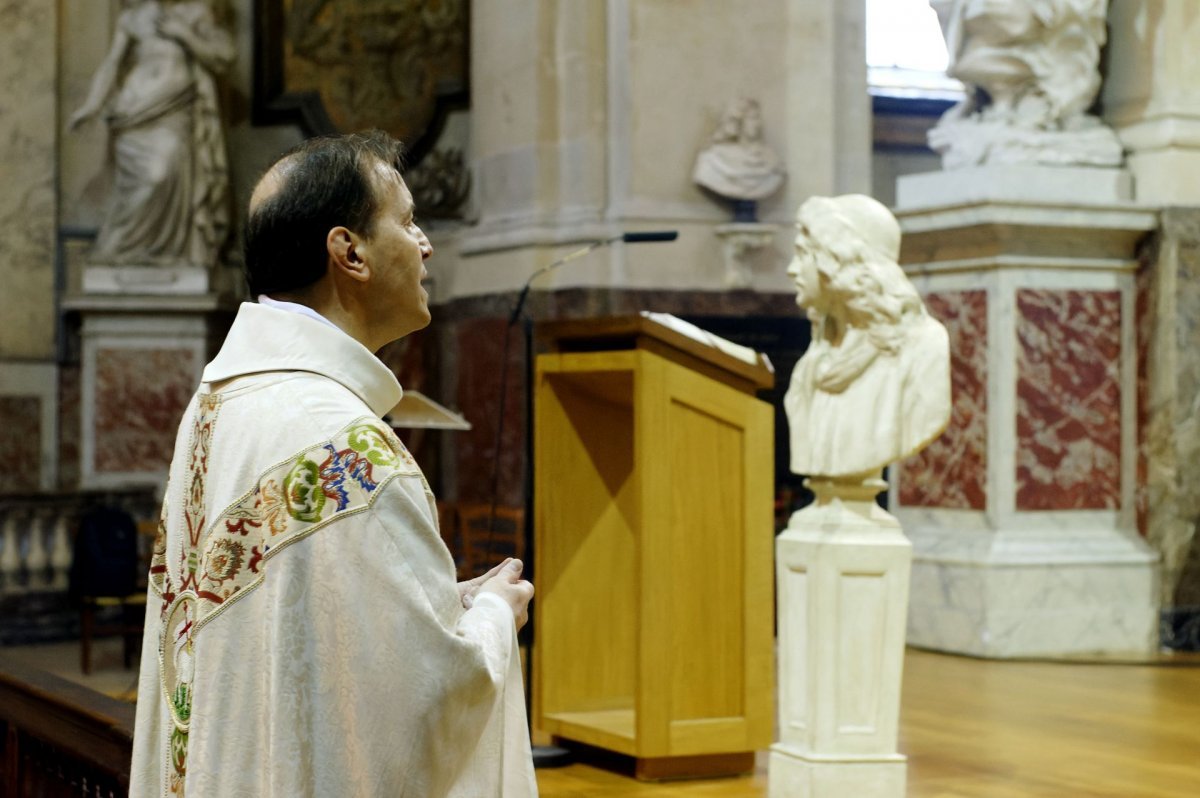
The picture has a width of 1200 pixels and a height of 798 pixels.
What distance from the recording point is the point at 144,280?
11.2m

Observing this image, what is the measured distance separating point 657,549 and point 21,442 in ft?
23.7

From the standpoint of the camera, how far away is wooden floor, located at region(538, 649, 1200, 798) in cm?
527

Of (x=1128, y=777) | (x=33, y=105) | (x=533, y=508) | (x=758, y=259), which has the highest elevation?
(x=33, y=105)

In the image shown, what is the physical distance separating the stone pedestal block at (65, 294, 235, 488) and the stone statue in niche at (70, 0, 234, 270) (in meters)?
0.31

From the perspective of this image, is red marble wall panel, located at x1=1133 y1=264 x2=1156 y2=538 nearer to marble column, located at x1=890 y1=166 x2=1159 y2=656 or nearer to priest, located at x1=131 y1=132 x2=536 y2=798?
marble column, located at x1=890 y1=166 x2=1159 y2=656

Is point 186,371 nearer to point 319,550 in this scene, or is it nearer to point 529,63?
point 529,63

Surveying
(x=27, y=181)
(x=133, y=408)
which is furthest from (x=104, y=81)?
(x=133, y=408)

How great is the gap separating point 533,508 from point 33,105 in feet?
22.1

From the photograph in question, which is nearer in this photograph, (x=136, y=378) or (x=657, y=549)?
(x=657, y=549)

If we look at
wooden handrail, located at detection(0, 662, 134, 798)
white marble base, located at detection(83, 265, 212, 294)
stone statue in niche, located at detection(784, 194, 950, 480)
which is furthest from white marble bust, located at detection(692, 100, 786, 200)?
wooden handrail, located at detection(0, 662, 134, 798)

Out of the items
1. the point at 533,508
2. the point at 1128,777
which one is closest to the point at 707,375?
the point at 533,508

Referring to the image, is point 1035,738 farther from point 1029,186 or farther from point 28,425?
point 28,425

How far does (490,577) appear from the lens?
2.14m

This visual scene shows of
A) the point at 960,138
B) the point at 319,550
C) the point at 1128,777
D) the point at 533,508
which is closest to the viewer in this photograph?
the point at 319,550
